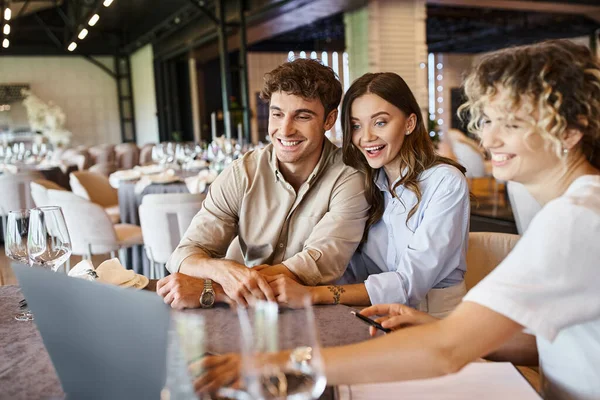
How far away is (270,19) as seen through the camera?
10.4 m

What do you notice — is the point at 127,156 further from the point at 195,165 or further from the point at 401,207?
the point at 401,207

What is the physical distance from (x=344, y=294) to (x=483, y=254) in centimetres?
58

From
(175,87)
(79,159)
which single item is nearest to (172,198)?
(79,159)

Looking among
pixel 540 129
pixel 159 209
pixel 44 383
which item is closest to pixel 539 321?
pixel 540 129

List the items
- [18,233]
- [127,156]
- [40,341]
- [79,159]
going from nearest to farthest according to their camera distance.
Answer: [40,341]
[18,233]
[79,159]
[127,156]

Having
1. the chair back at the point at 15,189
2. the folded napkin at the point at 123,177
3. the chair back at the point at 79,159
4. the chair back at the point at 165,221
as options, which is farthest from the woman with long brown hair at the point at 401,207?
the chair back at the point at 79,159

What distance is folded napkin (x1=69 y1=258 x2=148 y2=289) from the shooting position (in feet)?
5.00

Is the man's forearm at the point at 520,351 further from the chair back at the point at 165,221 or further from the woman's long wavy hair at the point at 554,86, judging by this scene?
the chair back at the point at 165,221

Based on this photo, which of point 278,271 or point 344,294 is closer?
point 344,294

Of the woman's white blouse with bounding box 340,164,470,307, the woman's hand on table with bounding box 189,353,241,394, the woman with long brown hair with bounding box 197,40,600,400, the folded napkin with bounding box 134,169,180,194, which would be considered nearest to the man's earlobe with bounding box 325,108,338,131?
the woman's white blouse with bounding box 340,164,470,307

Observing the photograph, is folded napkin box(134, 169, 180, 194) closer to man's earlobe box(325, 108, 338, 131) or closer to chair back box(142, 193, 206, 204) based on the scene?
chair back box(142, 193, 206, 204)

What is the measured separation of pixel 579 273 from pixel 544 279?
0.06 meters

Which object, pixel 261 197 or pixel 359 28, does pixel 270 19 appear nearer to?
pixel 359 28

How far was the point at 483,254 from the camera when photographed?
1.97m
